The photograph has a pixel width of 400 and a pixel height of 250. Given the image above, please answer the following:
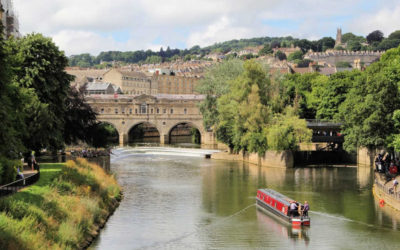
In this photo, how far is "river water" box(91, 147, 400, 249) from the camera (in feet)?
103

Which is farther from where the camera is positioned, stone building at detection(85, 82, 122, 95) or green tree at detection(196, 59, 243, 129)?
stone building at detection(85, 82, 122, 95)

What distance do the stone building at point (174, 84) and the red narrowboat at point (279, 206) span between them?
148m

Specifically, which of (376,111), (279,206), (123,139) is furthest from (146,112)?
(279,206)

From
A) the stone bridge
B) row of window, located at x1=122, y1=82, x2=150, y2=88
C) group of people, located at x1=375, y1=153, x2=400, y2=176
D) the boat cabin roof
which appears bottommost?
the boat cabin roof

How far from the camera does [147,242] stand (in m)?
30.7

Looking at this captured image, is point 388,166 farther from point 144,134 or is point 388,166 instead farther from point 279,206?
point 144,134

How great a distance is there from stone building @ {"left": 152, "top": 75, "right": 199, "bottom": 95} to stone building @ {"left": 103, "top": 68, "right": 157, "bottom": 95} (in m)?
3.62

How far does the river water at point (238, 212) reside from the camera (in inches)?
1233

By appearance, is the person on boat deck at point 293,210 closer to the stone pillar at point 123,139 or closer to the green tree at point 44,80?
→ the green tree at point 44,80

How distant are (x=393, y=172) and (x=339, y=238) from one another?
1770cm

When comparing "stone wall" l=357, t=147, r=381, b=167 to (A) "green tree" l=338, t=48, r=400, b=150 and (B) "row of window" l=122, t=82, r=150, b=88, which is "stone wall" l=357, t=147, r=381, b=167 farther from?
(B) "row of window" l=122, t=82, r=150, b=88

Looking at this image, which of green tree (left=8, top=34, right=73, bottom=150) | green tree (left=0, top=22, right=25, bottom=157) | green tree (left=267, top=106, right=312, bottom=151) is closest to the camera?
green tree (left=0, top=22, right=25, bottom=157)

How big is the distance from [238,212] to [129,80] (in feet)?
455

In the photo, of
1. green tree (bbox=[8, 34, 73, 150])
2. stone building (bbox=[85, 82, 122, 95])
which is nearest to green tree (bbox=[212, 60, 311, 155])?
green tree (bbox=[8, 34, 73, 150])
